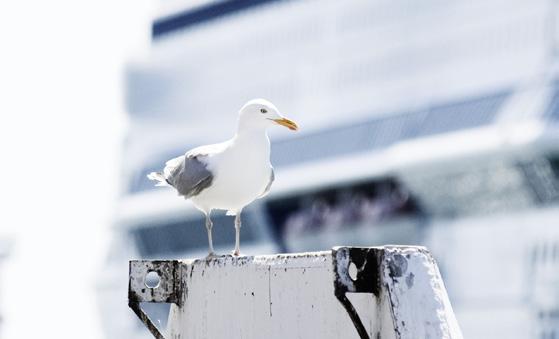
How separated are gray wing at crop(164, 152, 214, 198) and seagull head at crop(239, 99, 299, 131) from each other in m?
0.22

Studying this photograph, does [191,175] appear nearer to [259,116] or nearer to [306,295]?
[259,116]

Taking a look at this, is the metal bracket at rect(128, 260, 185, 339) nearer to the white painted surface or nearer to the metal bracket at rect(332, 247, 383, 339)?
the white painted surface

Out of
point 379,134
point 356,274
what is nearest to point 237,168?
point 356,274

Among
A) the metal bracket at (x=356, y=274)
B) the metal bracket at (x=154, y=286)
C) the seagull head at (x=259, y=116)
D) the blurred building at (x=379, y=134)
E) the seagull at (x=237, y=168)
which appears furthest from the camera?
the blurred building at (x=379, y=134)

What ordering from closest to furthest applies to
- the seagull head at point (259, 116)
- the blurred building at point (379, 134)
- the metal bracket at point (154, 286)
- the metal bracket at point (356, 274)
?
the metal bracket at point (356, 274), the metal bracket at point (154, 286), the seagull head at point (259, 116), the blurred building at point (379, 134)

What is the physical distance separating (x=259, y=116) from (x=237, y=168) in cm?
33

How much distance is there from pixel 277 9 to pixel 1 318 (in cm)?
3542

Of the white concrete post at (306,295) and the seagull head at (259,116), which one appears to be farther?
the seagull head at (259,116)

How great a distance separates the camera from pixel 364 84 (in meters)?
48.5

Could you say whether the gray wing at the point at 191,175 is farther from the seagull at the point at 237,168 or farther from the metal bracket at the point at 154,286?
the metal bracket at the point at 154,286

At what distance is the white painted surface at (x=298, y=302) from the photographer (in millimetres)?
3781

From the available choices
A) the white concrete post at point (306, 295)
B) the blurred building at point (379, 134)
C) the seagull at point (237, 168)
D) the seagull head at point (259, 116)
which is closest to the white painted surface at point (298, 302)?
the white concrete post at point (306, 295)

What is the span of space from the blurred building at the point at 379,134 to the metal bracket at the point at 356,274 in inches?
1247

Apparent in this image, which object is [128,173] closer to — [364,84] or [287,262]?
[364,84]
